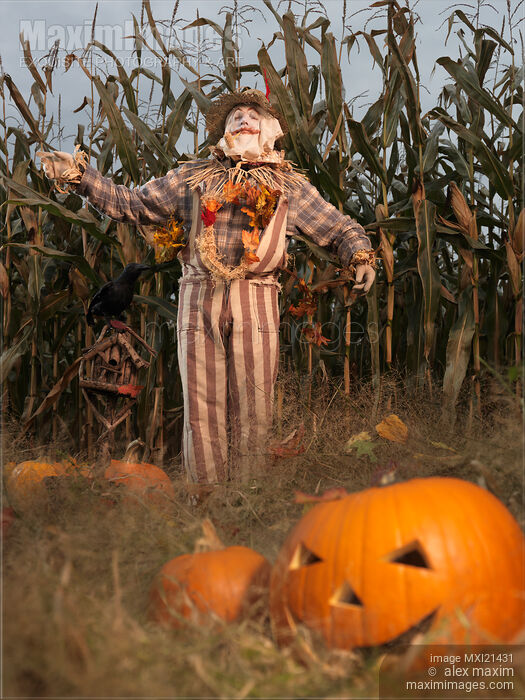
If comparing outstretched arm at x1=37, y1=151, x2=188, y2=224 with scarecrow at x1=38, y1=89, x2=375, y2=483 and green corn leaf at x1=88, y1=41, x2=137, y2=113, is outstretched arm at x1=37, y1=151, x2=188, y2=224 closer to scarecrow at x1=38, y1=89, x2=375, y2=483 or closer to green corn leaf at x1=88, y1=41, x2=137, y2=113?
scarecrow at x1=38, y1=89, x2=375, y2=483

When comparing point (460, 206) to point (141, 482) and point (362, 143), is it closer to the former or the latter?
point (362, 143)

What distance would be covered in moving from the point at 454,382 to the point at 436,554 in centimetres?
209

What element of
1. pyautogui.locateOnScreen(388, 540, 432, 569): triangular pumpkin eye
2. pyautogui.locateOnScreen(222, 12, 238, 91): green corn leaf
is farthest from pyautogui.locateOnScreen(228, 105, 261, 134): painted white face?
pyautogui.locateOnScreen(388, 540, 432, 569): triangular pumpkin eye

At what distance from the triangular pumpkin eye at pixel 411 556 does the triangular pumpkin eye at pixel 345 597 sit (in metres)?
0.11

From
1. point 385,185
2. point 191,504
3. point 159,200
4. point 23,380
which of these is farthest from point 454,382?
point 23,380

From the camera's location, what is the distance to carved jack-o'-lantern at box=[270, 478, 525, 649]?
1265mm

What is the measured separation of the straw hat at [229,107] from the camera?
3133 millimetres

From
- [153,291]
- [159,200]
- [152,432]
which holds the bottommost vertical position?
[152,432]

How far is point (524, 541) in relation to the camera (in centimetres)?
145

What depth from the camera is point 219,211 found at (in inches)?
123

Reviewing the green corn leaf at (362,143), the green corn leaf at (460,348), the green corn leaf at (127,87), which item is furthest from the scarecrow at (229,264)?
the green corn leaf at (127,87)

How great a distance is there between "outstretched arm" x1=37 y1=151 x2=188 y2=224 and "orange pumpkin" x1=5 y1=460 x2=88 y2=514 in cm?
128

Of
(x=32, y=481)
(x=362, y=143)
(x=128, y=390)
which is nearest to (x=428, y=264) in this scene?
(x=362, y=143)

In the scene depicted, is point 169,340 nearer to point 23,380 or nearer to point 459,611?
point 23,380
